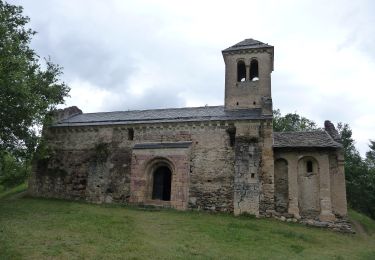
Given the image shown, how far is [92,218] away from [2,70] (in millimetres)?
7117

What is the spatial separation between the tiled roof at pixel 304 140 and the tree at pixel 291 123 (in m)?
17.9

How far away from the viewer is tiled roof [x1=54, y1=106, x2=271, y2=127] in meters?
19.6

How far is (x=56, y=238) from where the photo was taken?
10586mm

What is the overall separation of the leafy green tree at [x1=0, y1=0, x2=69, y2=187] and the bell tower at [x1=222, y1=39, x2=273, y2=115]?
10.7 metres

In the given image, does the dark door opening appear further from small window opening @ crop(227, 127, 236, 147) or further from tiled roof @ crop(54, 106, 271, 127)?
small window opening @ crop(227, 127, 236, 147)

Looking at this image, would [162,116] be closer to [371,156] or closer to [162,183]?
[162,183]

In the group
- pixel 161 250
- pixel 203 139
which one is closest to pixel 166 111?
pixel 203 139

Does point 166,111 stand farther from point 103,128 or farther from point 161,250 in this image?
point 161,250

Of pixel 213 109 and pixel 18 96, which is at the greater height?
pixel 213 109

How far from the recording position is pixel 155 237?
11.6m

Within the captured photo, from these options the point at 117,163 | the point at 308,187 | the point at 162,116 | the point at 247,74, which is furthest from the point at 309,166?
the point at 117,163

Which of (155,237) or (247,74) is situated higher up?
(247,74)

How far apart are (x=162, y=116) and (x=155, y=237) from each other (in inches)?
426

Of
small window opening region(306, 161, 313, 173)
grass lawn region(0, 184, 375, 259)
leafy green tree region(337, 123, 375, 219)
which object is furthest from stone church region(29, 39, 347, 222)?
leafy green tree region(337, 123, 375, 219)
